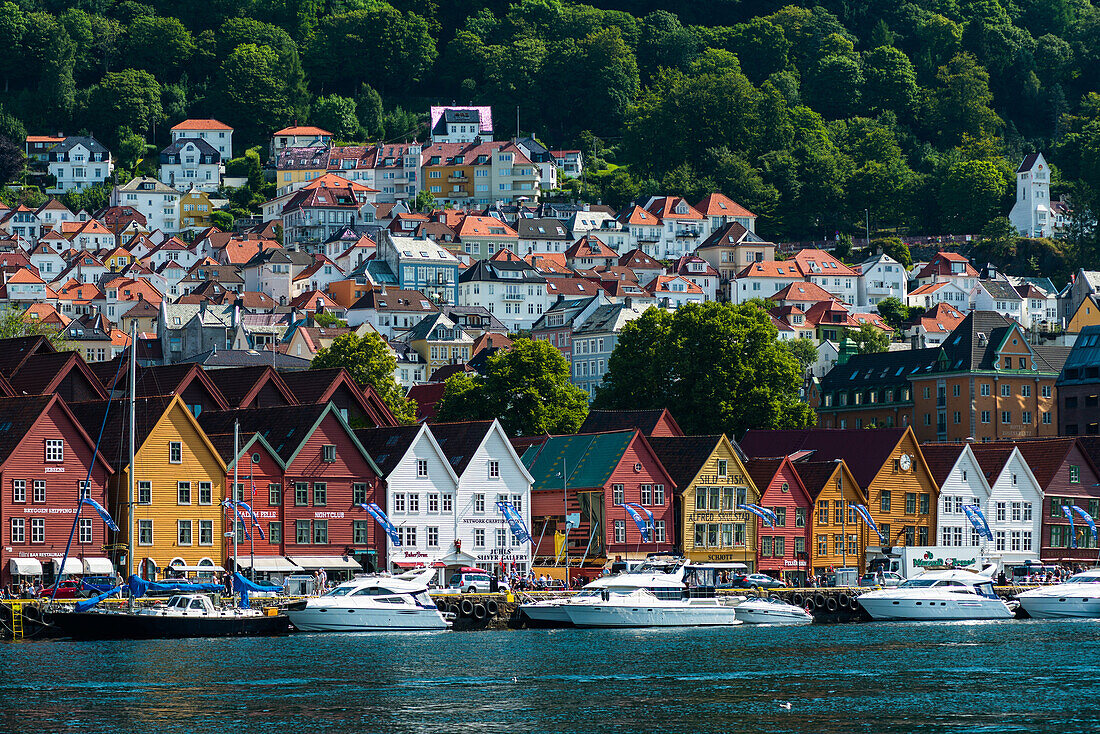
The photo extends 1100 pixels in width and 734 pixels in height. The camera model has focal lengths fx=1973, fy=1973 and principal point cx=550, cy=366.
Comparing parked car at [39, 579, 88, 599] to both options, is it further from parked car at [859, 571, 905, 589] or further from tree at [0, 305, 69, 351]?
tree at [0, 305, 69, 351]

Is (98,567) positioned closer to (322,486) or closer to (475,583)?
(322,486)

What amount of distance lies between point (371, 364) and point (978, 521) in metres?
38.8

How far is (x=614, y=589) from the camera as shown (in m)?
80.6

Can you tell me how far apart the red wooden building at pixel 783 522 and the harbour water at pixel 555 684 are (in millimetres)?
23572

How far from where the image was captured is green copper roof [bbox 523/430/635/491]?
96.1 metres

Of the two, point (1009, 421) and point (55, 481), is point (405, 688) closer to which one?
point (55, 481)

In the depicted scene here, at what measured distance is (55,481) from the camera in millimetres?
81062

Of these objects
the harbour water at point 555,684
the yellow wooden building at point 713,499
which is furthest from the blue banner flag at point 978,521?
the harbour water at point 555,684

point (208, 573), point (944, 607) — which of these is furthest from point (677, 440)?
point (208, 573)

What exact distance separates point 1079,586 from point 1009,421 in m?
49.3

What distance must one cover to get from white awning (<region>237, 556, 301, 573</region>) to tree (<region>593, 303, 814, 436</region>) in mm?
Result: 36948

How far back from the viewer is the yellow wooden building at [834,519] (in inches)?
3986

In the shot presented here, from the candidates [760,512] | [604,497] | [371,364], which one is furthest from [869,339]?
[604,497]

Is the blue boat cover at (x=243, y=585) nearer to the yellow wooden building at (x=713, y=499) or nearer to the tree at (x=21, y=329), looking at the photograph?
the yellow wooden building at (x=713, y=499)
